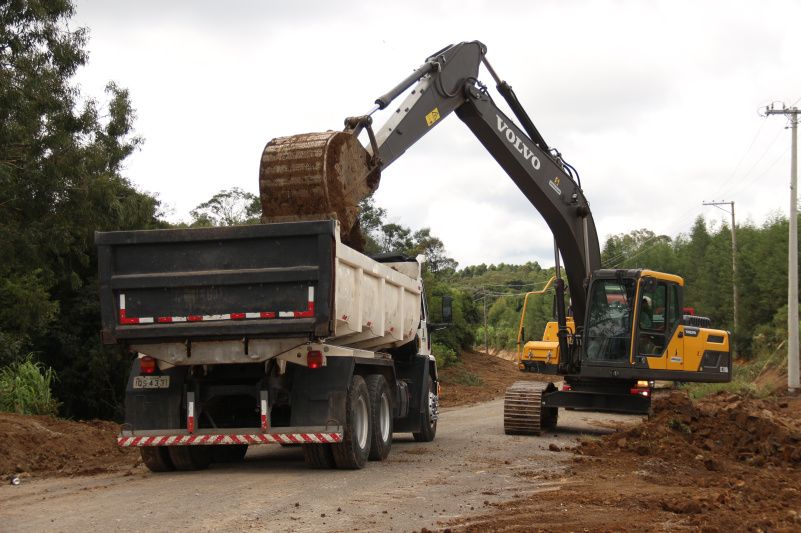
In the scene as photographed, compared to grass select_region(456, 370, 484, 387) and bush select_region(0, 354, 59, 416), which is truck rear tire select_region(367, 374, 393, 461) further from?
grass select_region(456, 370, 484, 387)

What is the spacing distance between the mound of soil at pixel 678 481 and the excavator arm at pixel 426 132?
10.8 feet

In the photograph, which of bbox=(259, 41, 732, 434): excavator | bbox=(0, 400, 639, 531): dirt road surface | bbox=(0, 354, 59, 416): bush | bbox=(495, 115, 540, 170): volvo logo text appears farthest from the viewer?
bbox=(0, 354, 59, 416): bush

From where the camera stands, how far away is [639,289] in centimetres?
1612

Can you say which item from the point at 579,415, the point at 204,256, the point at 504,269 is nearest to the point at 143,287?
the point at 204,256

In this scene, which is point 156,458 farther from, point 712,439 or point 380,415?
point 712,439

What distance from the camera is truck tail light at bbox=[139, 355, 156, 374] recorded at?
10859 mm

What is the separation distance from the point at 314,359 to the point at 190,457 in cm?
241

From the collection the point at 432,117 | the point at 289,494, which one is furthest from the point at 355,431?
the point at 432,117

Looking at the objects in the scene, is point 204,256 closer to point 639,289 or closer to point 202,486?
point 202,486

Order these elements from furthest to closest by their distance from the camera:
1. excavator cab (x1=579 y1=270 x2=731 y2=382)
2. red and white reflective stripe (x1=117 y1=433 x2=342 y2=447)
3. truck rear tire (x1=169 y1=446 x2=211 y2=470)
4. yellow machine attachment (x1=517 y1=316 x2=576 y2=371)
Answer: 1. yellow machine attachment (x1=517 y1=316 x2=576 y2=371)
2. excavator cab (x1=579 y1=270 x2=731 y2=382)
3. truck rear tire (x1=169 y1=446 x2=211 y2=470)
4. red and white reflective stripe (x1=117 y1=433 x2=342 y2=447)

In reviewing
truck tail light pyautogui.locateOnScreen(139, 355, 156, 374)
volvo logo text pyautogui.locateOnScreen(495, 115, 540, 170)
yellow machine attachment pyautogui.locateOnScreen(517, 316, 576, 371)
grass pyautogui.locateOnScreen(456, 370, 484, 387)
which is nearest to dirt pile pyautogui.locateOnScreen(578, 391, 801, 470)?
yellow machine attachment pyautogui.locateOnScreen(517, 316, 576, 371)

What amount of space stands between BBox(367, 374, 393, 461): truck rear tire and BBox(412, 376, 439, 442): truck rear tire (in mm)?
2461

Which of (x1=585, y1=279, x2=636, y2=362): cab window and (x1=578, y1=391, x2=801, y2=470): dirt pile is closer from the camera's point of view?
(x1=578, y1=391, x2=801, y2=470): dirt pile

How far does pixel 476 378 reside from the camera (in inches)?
1704
